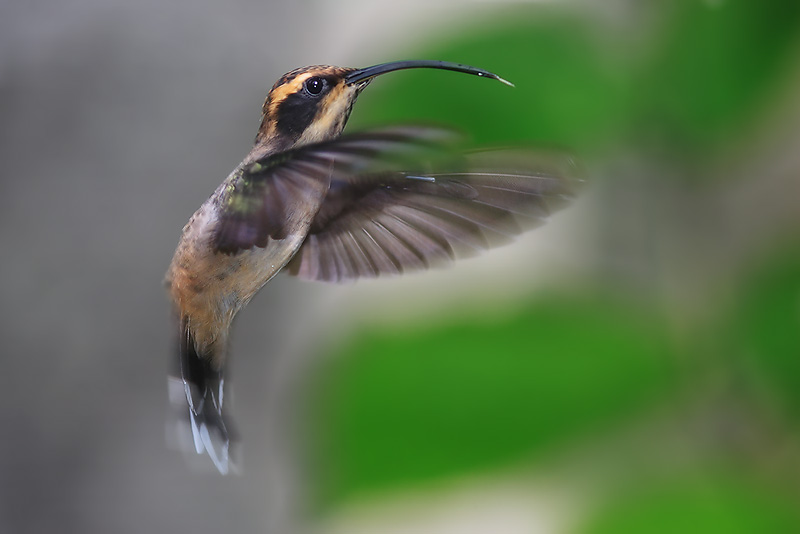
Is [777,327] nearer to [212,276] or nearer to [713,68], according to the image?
[713,68]

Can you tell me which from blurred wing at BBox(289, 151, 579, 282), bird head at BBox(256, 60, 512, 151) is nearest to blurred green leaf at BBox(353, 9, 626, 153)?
blurred wing at BBox(289, 151, 579, 282)

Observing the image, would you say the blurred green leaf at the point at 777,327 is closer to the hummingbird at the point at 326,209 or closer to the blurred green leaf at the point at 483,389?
the blurred green leaf at the point at 483,389

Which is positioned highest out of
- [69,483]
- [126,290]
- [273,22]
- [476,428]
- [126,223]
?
[273,22]

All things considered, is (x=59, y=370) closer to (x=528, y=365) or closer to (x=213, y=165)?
(x=213, y=165)

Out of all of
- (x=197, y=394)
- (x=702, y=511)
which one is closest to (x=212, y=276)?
(x=197, y=394)

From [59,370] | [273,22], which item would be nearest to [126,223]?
[59,370]

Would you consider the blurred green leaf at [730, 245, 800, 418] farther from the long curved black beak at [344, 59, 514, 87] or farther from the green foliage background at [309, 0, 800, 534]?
the long curved black beak at [344, 59, 514, 87]

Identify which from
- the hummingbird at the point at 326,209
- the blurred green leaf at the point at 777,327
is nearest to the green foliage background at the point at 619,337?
the blurred green leaf at the point at 777,327

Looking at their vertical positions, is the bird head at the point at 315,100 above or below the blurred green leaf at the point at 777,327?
above
